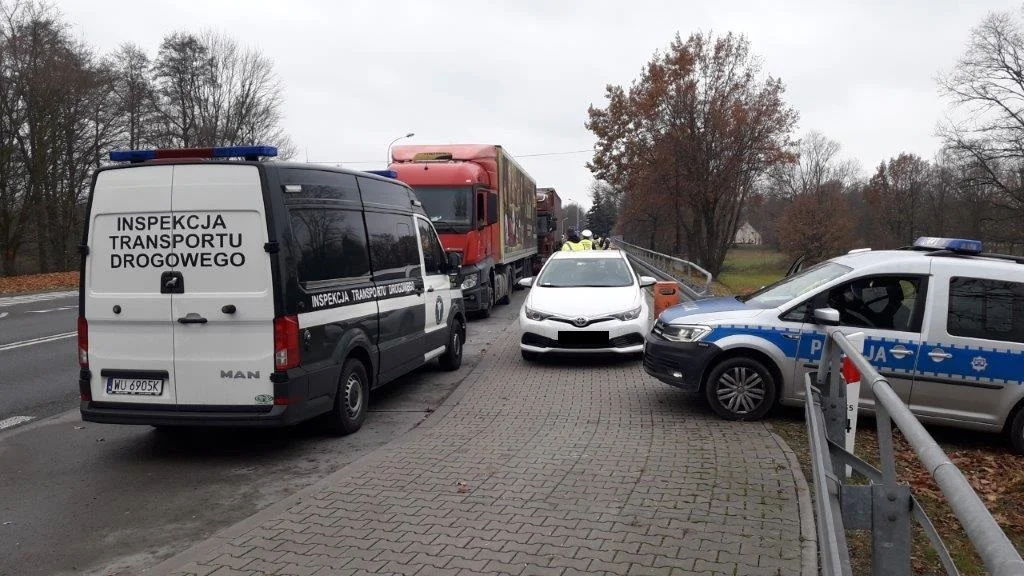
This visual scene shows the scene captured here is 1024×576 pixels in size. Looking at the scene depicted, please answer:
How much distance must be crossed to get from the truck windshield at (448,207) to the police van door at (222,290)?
9017 millimetres

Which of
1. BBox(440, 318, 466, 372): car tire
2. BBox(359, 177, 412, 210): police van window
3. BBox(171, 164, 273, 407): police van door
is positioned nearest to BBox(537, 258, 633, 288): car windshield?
BBox(440, 318, 466, 372): car tire

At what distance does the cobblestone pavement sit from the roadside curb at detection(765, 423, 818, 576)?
0.04 metres

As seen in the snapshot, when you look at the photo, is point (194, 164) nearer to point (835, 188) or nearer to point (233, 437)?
point (233, 437)

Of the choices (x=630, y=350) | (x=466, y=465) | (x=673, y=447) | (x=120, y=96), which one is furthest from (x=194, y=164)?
(x=120, y=96)

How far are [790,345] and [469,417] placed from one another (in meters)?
3.17

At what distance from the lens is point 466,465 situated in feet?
18.8

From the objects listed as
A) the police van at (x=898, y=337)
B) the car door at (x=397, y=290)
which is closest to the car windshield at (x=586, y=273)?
the car door at (x=397, y=290)

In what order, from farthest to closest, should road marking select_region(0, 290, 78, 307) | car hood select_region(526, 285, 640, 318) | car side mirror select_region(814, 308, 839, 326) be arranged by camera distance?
1. road marking select_region(0, 290, 78, 307)
2. car hood select_region(526, 285, 640, 318)
3. car side mirror select_region(814, 308, 839, 326)

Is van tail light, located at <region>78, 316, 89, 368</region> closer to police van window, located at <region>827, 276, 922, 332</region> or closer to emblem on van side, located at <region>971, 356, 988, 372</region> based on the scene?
police van window, located at <region>827, 276, 922, 332</region>

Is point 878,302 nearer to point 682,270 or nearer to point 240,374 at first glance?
point 240,374

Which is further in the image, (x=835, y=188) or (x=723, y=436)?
(x=835, y=188)

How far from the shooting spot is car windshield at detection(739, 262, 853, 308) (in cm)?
722

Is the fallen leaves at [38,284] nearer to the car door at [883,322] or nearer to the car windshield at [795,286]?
the car windshield at [795,286]

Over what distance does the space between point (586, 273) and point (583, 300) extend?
3.78ft
